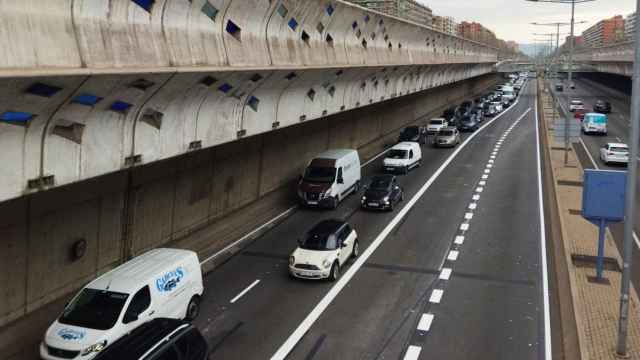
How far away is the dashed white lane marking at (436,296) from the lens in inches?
607

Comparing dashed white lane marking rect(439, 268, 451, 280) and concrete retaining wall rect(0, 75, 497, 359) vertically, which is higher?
concrete retaining wall rect(0, 75, 497, 359)

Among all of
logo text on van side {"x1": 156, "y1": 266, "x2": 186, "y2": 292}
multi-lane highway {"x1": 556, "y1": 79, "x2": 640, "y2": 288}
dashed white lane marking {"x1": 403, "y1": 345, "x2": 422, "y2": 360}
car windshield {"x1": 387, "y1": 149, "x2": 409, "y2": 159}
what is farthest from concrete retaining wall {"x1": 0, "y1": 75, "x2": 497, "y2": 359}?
multi-lane highway {"x1": 556, "y1": 79, "x2": 640, "y2": 288}

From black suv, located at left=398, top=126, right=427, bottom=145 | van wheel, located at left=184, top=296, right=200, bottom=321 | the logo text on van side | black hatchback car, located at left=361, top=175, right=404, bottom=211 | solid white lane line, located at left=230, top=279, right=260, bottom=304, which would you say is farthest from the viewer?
black suv, located at left=398, top=126, right=427, bottom=145

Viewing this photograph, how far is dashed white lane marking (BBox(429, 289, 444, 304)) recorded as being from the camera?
15.4 m

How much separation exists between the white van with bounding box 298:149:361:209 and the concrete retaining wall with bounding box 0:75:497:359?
1292 mm

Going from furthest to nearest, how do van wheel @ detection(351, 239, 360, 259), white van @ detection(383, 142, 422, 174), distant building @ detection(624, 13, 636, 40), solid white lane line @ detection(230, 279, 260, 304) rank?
distant building @ detection(624, 13, 636, 40)
white van @ detection(383, 142, 422, 174)
van wheel @ detection(351, 239, 360, 259)
solid white lane line @ detection(230, 279, 260, 304)

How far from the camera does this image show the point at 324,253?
1730 centimetres

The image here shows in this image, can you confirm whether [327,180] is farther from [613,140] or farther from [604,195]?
[613,140]

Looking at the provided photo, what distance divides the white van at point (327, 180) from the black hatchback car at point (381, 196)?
1.51 m

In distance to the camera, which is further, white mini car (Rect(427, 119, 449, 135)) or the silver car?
white mini car (Rect(427, 119, 449, 135))

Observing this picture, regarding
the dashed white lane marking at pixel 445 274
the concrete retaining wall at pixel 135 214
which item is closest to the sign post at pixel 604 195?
the dashed white lane marking at pixel 445 274

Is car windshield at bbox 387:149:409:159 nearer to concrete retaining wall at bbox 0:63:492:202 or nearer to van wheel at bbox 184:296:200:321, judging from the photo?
concrete retaining wall at bbox 0:63:492:202

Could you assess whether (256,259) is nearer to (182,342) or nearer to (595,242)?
(182,342)

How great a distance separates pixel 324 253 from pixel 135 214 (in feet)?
19.7
